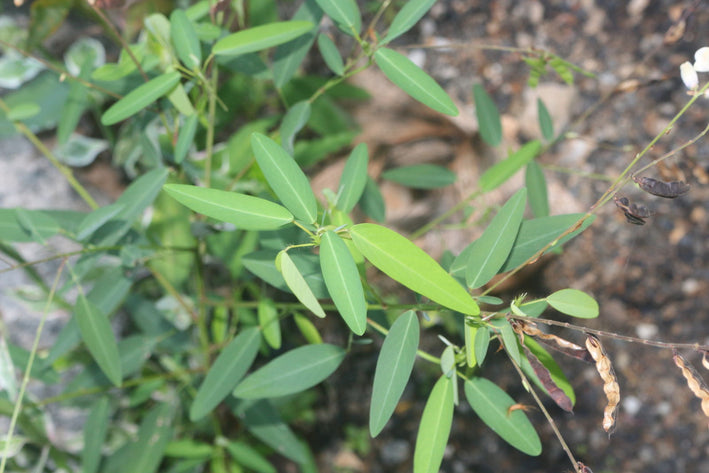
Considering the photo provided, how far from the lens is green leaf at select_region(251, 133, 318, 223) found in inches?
23.4

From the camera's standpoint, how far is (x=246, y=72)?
37.5 inches

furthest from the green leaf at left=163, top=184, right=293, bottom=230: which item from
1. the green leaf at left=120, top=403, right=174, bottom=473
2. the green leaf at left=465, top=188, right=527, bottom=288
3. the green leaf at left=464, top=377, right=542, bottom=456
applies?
the green leaf at left=120, top=403, right=174, bottom=473

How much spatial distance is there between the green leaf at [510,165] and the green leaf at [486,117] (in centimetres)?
7

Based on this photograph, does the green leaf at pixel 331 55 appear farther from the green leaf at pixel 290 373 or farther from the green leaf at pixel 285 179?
the green leaf at pixel 290 373

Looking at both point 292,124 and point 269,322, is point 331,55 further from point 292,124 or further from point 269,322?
point 269,322

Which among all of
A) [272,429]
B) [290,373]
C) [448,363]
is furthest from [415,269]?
[272,429]

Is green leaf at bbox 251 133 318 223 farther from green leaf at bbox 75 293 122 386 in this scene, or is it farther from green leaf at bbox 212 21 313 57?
green leaf at bbox 75 293 122 386

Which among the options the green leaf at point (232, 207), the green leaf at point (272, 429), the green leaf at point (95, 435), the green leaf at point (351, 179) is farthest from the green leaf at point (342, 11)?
the green leaf at point (95, 435)

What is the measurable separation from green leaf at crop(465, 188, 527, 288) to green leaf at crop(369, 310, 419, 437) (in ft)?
0.29

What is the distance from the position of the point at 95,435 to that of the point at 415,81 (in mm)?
958

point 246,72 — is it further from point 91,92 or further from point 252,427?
point 252,427

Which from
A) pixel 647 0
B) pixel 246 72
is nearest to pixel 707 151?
pixel 647 0

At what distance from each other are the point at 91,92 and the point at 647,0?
1.69 meters

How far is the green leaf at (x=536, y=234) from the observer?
2.27 feet
